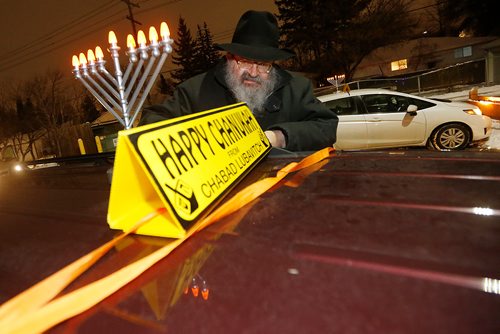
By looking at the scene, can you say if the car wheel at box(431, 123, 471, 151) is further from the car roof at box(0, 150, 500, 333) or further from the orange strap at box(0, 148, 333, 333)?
the orange strap at box(0, 148, 333, 333)

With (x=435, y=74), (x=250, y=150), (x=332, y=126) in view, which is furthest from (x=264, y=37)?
(x=435, y=74)

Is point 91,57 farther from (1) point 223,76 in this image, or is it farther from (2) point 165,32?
(1) point 223,76

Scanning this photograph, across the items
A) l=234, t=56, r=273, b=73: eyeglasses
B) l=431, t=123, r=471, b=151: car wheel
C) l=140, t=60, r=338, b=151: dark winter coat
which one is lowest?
l=431, t=123, r=471, b=151: car wheel

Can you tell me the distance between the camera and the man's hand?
79.3 inches

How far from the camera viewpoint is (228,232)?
2.72 ft

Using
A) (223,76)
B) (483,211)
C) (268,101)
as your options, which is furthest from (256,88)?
(483,211)

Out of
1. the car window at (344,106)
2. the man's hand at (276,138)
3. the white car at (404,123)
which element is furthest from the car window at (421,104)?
the man's hand at (276,138)

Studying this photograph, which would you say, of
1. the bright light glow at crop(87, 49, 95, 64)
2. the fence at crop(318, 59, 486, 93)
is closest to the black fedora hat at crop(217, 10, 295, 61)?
the bright light glow at crop(87, 49, 95, 64)

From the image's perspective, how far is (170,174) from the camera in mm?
879

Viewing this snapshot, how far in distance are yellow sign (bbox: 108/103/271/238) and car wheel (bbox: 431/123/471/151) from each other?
20.7 ft

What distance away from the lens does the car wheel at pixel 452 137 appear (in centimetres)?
617

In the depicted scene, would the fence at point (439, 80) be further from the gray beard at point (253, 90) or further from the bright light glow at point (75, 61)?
the bright light glow at point (75, 61)

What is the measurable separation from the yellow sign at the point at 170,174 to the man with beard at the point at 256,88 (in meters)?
1.23

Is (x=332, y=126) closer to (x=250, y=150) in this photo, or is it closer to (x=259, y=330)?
(x=250, y=150)
